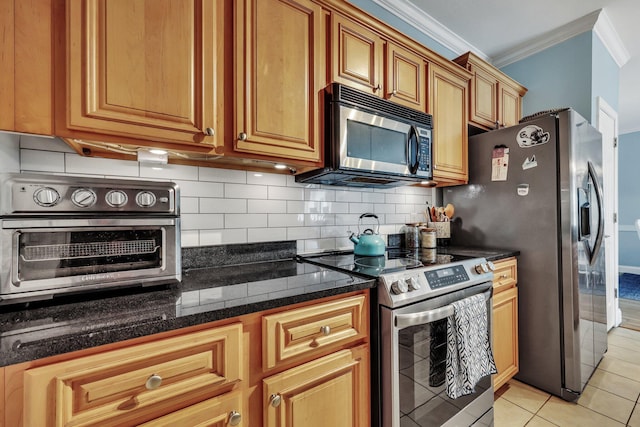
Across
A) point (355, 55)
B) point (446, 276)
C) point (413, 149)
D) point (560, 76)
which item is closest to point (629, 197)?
point (560, 76)

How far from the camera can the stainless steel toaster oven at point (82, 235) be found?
81cm

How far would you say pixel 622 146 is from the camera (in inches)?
222

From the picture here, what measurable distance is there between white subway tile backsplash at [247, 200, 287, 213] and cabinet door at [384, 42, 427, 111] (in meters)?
0.90

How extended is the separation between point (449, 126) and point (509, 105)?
105 centimetres

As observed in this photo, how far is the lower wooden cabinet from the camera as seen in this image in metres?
1.82

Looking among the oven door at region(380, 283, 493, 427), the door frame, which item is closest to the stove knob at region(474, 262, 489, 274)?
the oven door at region(380, 283, 493, 427)

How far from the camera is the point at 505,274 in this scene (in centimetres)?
189

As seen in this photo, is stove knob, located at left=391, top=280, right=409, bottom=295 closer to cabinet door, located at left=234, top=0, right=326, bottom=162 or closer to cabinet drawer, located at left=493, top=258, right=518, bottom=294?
cabinet door, located at left=234, top=0, right=326, bottom=162

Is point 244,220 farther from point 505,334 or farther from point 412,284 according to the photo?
point 505,334

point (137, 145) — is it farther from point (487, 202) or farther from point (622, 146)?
point (622, 146)

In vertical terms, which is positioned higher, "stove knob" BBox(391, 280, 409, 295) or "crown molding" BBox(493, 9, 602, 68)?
"crown molding" BBox(493, 9, 602, 68)

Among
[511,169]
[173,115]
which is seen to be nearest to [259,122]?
[173,115]

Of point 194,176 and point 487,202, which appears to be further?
point 487,202

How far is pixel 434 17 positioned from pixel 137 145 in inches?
98.9
